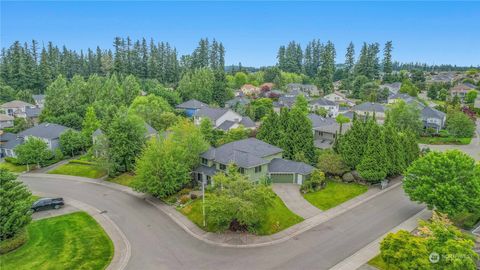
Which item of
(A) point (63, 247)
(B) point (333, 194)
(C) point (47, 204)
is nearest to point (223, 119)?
(B) point (333, 194)

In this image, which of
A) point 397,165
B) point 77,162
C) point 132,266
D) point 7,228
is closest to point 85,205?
point 7,228

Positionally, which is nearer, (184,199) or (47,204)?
(47,204)

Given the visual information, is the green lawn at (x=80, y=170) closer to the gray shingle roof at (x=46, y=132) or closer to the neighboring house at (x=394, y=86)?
the gray shingle roof at (x=46, y=132)

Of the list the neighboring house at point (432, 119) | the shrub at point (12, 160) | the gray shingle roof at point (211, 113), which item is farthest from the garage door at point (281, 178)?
the neighboring house at point (432, 119)

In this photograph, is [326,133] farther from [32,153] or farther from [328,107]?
[32,153]

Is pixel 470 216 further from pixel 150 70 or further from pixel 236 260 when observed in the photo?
pixel 150 70

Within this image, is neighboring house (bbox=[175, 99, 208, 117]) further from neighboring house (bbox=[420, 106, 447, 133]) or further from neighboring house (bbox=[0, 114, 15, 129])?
neighboring house (bbox=[420, 106, 447, 133])
